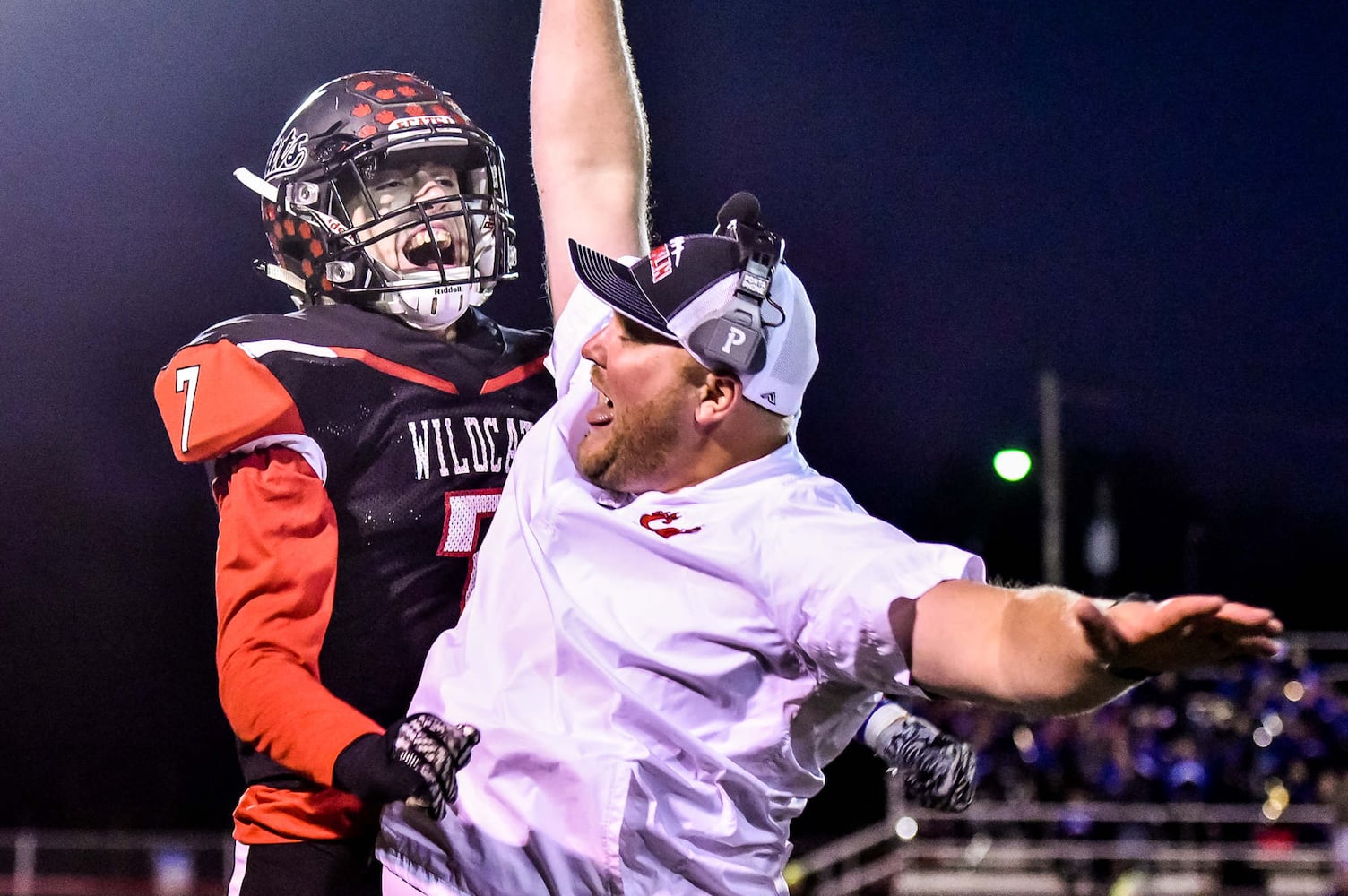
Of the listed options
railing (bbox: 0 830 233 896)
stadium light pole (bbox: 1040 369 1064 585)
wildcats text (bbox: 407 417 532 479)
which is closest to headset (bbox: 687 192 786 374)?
wildcats text (bbox: 407 417 532 479)

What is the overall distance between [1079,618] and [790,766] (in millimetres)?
686

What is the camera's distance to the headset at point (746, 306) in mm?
2211

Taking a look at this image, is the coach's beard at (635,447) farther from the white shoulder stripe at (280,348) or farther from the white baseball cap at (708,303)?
the white shoulder stripe at (280,348)

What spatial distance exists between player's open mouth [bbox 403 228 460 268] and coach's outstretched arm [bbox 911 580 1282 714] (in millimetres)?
1197

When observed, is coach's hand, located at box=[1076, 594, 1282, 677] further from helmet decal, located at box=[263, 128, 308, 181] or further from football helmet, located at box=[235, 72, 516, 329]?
helmet decal, located at box=[263, 128, 308, 181]

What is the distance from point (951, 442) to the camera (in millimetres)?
21984

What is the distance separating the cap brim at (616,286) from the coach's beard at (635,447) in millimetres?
116

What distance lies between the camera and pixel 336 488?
8.26 feet

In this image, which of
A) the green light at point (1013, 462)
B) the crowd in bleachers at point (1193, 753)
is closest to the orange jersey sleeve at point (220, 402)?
the crowd in bleachers at point (1193, 753)

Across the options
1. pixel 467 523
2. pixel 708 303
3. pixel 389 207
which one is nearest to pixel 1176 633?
pixel 708 303

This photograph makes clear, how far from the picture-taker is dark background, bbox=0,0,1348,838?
5.77 m

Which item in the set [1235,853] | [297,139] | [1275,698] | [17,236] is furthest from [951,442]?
[297,139]

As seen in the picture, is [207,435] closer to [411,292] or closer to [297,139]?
[411,292]

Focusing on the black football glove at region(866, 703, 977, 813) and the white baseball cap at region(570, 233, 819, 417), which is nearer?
the white baseball cap at region(570, 233, 819, 417)
